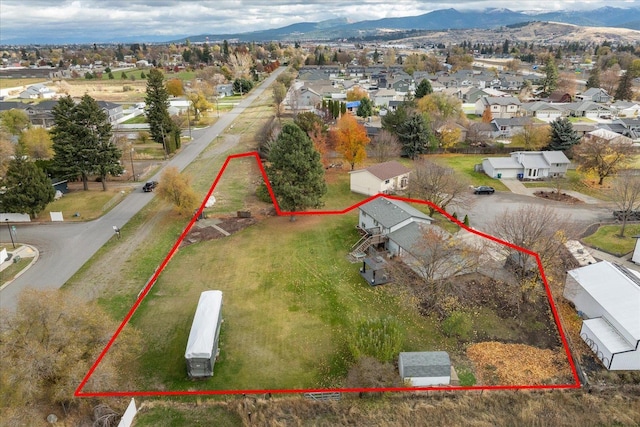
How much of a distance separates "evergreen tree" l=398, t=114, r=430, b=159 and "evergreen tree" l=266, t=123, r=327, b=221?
1922 centimetres

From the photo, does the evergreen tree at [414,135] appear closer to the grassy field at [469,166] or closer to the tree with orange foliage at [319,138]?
the grassy field at [469,166]

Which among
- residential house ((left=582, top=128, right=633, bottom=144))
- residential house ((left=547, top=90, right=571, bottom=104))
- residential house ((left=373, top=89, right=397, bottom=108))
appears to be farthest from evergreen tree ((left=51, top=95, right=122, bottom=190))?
residential house ((left=547, top=90, right=571, bottom=104))

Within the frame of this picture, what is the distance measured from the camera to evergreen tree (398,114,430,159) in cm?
4606

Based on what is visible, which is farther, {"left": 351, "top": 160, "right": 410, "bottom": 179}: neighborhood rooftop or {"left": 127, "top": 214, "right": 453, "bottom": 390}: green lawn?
{"left": 351, "top": 160, "right": 410, "bottom": 179}: neighborhood rooftop

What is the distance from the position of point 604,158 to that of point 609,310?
25.2 meters

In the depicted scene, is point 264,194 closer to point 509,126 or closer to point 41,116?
point 509,126

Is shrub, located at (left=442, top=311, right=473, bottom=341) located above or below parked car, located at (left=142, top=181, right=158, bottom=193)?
below

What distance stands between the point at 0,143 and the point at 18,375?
1226 inches

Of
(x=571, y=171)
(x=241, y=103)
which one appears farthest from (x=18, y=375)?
(x=241, y=103)

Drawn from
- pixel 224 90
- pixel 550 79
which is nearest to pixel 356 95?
pixel 224 90

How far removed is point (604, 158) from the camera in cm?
3844

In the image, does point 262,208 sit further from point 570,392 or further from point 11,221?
point 570,392

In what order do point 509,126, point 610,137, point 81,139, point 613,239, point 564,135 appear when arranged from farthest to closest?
1. point 509,126
2. point 610,137
3. point 564,135
4. point 81,139
5. point 613,239

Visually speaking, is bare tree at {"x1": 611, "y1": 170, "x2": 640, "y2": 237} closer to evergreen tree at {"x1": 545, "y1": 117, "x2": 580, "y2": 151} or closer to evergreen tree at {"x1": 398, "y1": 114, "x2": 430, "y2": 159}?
evergreen tree at {"x1": 545, "y1": 117, "x2": 580, "y2": 151}
